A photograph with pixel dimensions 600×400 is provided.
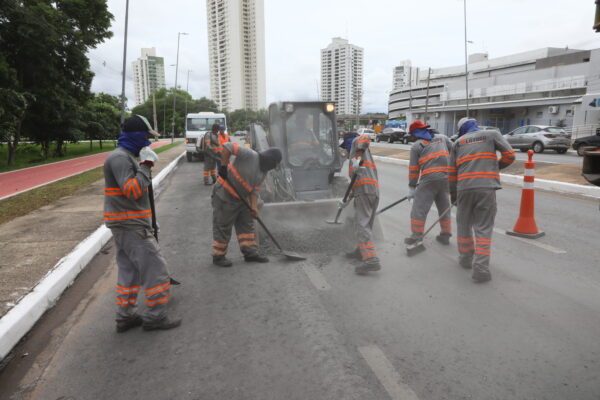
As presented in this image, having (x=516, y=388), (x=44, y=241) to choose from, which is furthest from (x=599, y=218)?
(x=44, y=241)

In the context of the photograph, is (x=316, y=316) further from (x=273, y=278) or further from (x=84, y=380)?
(x=84, y=380)

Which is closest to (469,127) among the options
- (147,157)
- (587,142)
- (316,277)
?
(316,277)

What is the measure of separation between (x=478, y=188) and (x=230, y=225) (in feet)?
9.71

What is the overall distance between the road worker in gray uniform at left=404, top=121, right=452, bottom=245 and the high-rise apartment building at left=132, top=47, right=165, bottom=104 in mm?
98231

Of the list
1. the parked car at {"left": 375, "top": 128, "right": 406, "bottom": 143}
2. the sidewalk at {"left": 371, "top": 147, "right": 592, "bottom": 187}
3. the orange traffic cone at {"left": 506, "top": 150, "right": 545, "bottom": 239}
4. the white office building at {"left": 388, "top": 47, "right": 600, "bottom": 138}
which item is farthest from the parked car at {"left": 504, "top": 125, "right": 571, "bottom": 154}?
the orange traffic cone at {"left": 506, "top": 150, "right": 545, "bottom": 239}

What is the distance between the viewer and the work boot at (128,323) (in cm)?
326

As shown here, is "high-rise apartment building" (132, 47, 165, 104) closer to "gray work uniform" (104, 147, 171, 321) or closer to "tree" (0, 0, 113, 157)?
"tree" (0, 0, 113, 157)

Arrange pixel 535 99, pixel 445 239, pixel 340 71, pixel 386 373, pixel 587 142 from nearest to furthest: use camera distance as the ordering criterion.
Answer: pixel 386 373, pixel 445 239, pixel 587 142, pixel 535 99, pixel 340 71

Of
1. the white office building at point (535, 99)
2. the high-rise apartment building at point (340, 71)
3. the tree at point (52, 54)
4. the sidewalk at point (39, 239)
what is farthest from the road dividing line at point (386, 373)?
the high-rise apartment building at point (340, 71)

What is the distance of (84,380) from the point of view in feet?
8.61

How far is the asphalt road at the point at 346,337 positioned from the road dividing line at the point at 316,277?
0.07ft

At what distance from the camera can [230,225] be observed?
4.80 meters

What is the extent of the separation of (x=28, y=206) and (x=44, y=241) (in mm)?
3497

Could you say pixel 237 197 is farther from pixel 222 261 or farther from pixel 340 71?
pixel 340 71
